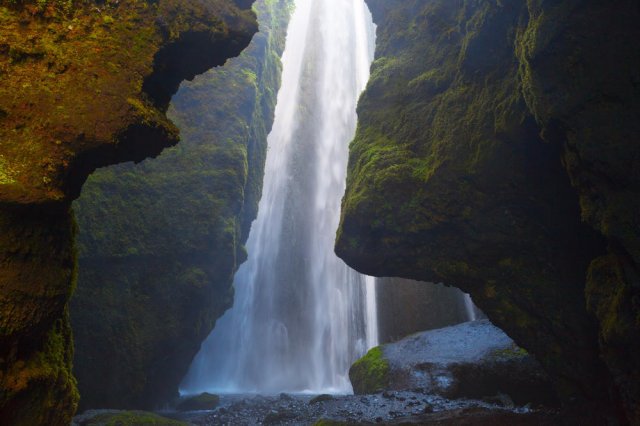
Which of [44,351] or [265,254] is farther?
[265,254]

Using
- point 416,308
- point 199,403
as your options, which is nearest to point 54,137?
point 199,403

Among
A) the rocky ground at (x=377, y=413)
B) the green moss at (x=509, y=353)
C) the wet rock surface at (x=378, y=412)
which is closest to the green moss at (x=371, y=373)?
the wet rock surface at (x=378, y=412)

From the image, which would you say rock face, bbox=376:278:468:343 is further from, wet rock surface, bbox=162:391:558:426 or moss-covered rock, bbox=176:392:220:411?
moss-covered rock, bbox=176:392:220:411

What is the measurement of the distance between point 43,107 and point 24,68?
0.47 m

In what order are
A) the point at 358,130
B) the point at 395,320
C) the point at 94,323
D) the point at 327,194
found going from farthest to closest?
the point at 327,194 → the point at 395,320 → the point at 94,323 → the point at 358,130

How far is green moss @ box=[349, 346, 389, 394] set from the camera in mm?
13422

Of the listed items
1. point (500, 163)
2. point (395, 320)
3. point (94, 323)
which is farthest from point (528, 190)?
point (395, 320)

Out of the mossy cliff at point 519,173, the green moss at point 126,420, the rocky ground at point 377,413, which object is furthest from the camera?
the green moss at point 126,420

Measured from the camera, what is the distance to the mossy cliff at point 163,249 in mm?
12141

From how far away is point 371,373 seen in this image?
14.1 meters

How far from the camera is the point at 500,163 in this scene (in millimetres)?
7117

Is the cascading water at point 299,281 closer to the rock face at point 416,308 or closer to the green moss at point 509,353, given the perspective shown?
the rock face at point 416,308

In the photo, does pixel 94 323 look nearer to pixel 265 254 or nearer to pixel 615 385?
pixel 615 385

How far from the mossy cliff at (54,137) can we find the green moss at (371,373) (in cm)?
1100
